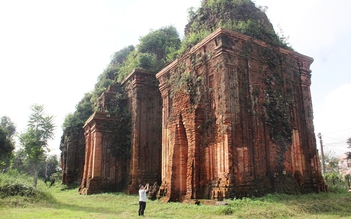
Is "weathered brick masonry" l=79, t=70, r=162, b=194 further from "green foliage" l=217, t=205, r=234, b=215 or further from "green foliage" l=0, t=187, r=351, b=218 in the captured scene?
"green foliage" l=217, t=205, r=234, b=215

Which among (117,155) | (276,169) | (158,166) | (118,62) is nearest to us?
(276,169)

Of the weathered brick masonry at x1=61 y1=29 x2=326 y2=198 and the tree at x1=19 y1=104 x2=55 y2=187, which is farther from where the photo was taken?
the tree at x1=19 y1=104 x2=55 y2=187

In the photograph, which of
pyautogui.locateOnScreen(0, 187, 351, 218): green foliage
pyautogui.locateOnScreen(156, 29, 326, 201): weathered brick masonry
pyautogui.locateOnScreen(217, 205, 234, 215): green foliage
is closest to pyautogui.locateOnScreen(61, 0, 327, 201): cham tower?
pyautogui.locateOnScreen(156, 29, 326, 201): weathered brick masonry

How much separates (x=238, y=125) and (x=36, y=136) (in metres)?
21.1

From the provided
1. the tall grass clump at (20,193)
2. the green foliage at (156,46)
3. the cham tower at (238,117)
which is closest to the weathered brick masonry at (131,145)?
the green foliage at (156,46)

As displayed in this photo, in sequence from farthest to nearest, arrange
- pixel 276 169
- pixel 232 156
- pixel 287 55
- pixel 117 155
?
pixel 117 155
pixel 287 55
pixel 276 169
pixel 232 156

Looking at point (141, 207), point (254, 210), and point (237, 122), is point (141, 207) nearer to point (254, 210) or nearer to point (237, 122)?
point (254, 210)

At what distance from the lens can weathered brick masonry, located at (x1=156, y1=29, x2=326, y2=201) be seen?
988cm

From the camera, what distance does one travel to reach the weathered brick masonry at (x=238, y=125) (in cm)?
988

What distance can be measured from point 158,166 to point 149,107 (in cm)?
299

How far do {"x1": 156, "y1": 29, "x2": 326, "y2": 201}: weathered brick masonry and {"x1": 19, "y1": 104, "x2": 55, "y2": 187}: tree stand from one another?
16390 millimetres

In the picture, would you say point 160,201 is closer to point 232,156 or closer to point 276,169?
point 232,156

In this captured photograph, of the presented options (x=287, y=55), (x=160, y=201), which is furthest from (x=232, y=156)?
(x=287, y=55)

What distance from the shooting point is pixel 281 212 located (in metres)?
7.80
